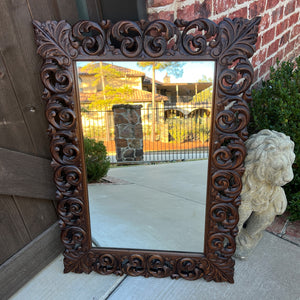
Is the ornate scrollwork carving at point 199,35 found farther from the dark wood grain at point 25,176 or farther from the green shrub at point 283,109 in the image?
the dark wood grain at point 25,176

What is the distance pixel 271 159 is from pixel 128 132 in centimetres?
78

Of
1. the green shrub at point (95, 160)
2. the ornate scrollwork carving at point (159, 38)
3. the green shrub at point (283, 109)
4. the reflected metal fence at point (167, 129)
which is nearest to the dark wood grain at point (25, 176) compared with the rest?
the green shrub at point (95, 160)

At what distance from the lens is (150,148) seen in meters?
1.26

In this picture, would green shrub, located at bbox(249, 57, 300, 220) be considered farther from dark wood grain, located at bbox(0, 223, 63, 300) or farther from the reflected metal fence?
dark wood grain, located at bbox(0, 223, 63, 300)

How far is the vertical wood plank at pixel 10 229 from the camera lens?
3.89 feet

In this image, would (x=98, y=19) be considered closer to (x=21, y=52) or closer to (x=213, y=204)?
(x=21, y=52)

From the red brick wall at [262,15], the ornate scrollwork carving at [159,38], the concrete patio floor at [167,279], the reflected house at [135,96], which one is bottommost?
the concrete patio floor at [167,279]

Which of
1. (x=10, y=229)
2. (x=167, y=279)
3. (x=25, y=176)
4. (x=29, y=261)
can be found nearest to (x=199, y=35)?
(x=25, y=176)

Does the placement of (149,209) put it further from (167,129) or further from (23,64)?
(23,64)

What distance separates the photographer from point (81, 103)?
1.14 m

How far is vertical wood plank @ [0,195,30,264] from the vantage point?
119 centimetres

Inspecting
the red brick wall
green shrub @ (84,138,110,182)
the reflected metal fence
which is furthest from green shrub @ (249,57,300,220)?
green shrub @ (84,138,110,182)

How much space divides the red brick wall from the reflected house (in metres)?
0.45

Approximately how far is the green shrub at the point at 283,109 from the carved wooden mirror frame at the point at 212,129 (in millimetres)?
593
